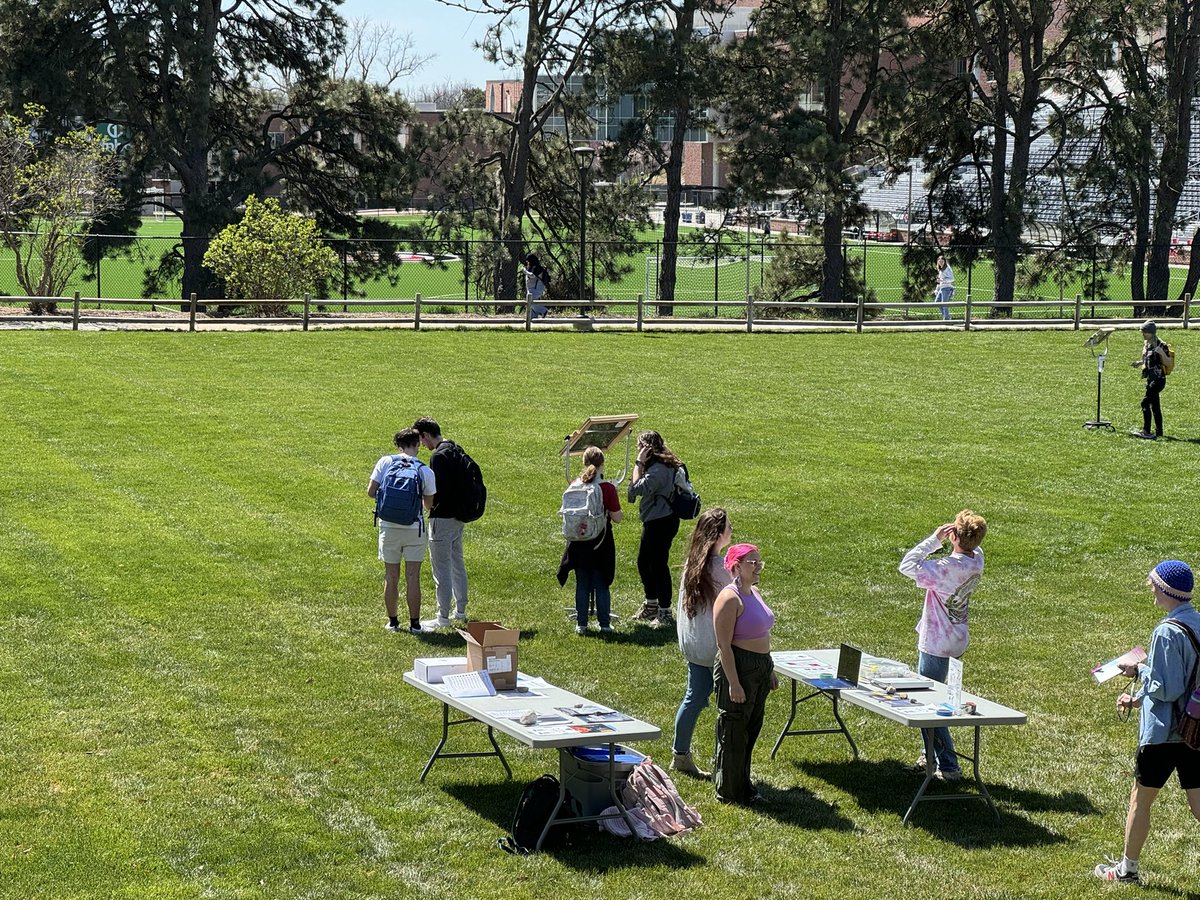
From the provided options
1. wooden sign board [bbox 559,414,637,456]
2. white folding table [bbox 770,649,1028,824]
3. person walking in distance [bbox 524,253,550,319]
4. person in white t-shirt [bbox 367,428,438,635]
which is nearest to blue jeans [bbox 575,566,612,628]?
wooden sign board [bbox 559,414,637,456]

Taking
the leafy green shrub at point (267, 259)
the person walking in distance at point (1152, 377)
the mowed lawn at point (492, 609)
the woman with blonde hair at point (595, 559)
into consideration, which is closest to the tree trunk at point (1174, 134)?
the mowed lawn at point (492, 609)

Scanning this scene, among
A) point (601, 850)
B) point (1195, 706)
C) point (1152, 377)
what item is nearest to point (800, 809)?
point (601, 850)

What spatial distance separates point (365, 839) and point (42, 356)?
21.7 m

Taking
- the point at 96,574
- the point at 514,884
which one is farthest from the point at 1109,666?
the point at 96,574

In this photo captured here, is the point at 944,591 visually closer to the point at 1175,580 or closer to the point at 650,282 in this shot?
the point at 1175,580

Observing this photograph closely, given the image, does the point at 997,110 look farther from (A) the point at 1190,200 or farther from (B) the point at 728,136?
(A) the point at 1190,200

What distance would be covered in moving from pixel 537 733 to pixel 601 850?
2.52 ft

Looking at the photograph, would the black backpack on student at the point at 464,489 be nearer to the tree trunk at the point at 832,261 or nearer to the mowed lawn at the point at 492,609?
the mowed lawn at the point at 492,609

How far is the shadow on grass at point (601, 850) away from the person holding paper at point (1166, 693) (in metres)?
2.43

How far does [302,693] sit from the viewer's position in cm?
1208

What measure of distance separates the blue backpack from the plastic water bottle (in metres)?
6.91

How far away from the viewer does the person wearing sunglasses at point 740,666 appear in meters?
9.51

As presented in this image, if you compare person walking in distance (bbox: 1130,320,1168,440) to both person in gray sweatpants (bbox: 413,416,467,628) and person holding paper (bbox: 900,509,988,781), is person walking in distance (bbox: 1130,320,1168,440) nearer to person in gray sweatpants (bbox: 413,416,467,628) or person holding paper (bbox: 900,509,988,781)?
person in gray sweatpants (bbox: 413,416,467,628)

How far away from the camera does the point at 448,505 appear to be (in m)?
13.6
